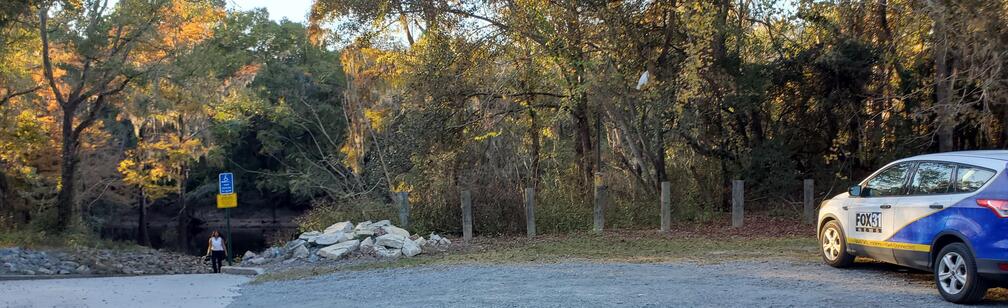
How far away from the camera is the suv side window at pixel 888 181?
1007 centimetres

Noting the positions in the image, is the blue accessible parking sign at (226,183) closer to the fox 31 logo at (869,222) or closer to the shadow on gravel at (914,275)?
the shadow on gravel at (914,275)

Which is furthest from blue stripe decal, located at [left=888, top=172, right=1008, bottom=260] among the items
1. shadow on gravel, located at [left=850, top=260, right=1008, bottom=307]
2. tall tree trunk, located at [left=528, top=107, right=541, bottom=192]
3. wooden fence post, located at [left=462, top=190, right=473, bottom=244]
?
tall tree trunk, located at [left=528, top=107, right=541, bottom=192]

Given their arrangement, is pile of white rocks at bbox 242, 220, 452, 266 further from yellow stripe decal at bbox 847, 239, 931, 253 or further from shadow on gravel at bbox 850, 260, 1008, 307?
yellow stripe decal at bbox 847, 239, 931, 253

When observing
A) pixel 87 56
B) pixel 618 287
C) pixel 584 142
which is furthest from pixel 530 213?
pixel 87 56

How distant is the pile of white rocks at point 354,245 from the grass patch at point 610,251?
0.71m

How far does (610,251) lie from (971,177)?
299 inches

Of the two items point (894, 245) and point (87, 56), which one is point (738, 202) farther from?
point (87, 56)

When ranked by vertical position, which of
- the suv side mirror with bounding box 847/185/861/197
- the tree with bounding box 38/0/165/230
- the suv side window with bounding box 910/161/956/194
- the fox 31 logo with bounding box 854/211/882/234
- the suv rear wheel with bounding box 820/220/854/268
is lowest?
the suv rear wheel with bounding box 820/220/854/268

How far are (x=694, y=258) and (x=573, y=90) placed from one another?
8.35 meters

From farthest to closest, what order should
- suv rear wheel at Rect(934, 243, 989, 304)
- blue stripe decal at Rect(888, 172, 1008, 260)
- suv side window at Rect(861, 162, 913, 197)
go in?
suv side window at Rect(861, 162, 913, 197), suv rear wheel at Rect(934, 243, 989, 304), blue stripe decal at Rect(888, 172, 1008, 260)

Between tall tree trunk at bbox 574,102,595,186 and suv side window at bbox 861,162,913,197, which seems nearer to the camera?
suv side window at bbox 861,162,913,197

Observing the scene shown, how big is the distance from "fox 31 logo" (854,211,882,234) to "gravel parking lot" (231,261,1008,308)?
585 mm

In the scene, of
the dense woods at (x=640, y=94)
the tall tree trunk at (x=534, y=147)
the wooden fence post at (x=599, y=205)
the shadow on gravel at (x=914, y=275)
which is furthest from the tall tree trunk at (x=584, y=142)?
the shadow on gravel at (x=914, y=275)

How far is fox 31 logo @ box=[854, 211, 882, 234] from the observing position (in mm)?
10227
